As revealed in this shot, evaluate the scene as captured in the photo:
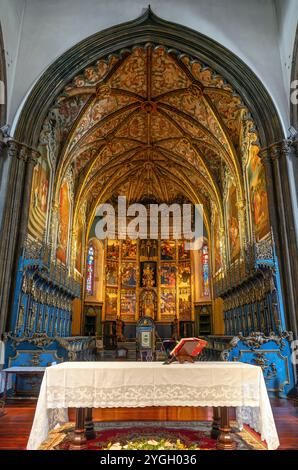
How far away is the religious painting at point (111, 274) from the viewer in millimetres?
23438

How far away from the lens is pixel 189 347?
469 cm

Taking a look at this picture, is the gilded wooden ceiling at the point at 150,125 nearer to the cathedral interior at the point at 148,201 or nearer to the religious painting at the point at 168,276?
the cathedral interior at the point at 148,201

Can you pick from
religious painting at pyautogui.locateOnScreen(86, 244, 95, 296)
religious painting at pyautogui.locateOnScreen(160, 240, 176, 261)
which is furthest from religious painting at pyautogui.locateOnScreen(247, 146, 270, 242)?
religious painting at pyautogui.locateOnScreen(86, 244, 95, 296)

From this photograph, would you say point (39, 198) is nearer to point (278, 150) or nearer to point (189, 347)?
point (278, 150)

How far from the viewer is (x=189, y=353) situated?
4695mm

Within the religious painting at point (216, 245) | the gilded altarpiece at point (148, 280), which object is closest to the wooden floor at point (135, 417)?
the religious painting at point (216, 245)

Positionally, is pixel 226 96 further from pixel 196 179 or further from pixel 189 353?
pixel 189 353

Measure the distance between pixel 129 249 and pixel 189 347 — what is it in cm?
1998

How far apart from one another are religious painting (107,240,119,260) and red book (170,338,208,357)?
19404 millimetres

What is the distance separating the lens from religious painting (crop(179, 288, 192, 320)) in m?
22.7

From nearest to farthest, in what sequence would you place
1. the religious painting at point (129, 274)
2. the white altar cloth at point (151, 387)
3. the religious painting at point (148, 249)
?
1. the white altar cloth at point (151, 387)
2. the religious painting at point (129, 274)
3. the religious painting at point (148, 249)

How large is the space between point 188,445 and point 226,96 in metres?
12.0

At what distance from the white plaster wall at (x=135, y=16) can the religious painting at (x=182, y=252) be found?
594 inches
